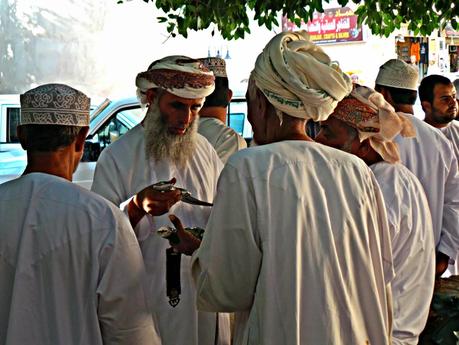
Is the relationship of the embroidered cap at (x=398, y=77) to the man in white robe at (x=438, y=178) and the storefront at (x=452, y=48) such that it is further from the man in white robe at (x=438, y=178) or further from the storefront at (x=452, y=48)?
the storefront at (x=452, y=48)

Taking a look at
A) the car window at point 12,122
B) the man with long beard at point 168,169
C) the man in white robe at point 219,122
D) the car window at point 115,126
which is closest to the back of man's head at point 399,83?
the man in white robe at point 219,122

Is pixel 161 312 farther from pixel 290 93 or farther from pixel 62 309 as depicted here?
pixel 290 93

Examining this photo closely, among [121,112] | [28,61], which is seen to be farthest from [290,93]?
[28,61]

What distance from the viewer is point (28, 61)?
1792cm

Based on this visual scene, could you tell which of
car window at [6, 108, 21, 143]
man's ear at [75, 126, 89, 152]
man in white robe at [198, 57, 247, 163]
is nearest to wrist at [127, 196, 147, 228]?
man's ear at [75, 126, 89, 152]

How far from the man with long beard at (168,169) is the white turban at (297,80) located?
1.25 m

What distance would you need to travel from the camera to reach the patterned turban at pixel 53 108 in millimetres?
2709

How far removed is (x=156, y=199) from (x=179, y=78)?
85cm

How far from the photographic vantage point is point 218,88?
5.48 metres

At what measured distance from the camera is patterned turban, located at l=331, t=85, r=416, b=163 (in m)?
3.33

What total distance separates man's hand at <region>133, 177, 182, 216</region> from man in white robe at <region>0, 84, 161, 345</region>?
31.9 inches

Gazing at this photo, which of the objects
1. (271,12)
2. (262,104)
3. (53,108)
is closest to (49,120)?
(53,108)

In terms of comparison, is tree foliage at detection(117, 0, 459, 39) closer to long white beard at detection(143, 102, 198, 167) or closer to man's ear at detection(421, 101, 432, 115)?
man's ear at detection(421, 101, 432, 115)

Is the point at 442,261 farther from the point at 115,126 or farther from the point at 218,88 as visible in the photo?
the point at 115,126
